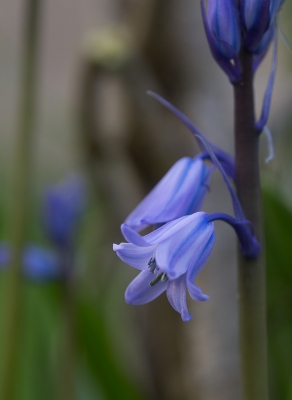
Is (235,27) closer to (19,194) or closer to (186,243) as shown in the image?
(186,243)

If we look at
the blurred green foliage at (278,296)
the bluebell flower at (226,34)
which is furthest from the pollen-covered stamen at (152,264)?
the blurred green foliage at (278,296)

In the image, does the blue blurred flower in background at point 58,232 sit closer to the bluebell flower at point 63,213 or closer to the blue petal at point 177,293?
the bluebell flower at point 63,213

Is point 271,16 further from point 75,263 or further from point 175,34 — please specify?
point 175,34

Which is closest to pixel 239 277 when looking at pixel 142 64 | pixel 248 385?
pixel 248 385

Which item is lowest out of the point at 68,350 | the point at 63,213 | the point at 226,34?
the point at 68,350

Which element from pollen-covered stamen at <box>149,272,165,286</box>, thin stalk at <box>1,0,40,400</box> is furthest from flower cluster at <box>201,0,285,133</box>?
thin stalk at <box>1,0,40,400</box>

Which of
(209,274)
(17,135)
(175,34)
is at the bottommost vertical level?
(209,274)

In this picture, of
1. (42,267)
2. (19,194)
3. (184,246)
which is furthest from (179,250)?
(42,267)
